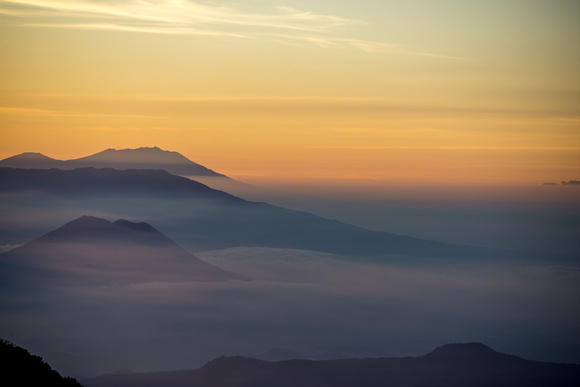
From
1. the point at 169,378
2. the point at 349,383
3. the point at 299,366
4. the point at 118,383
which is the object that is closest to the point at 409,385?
the point at 349,383

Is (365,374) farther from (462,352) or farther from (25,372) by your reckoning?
(25,372)

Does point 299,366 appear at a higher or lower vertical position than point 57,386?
lower

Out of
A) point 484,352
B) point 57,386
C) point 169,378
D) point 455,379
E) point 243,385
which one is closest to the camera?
point 57,386

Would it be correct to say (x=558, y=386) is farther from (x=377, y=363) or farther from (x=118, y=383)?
(x=118, y=383)

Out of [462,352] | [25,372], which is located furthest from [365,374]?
[25,372]

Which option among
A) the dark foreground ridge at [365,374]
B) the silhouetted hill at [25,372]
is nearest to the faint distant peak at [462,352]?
the dark foreground ridge at [365,374]
